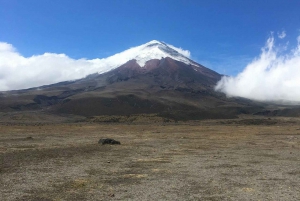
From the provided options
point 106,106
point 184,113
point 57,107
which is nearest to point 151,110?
point 106,106

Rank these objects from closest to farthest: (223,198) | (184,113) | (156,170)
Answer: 1. (223,198)
2. (156,170)
3. (184,113)

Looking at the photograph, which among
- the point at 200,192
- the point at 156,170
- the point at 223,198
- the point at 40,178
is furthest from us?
the point at 156,170

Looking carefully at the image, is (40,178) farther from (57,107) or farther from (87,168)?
(57,107)

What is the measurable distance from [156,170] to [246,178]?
6.20 m

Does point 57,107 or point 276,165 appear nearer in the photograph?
point 276,165

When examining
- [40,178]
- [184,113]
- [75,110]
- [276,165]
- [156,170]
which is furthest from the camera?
[75,110]

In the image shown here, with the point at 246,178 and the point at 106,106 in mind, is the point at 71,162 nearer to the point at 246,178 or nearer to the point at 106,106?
the point at 246,178

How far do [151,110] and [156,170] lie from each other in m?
168

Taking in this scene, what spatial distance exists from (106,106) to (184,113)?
57.4 m

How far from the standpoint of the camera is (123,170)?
871 inches

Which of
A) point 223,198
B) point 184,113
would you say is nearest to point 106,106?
point 184,113

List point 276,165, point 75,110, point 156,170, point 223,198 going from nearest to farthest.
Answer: point 223,198, point 156,170, point 276,165, point 75,110

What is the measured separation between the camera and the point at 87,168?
2264 cm

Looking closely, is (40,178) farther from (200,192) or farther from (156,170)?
(200,192)
